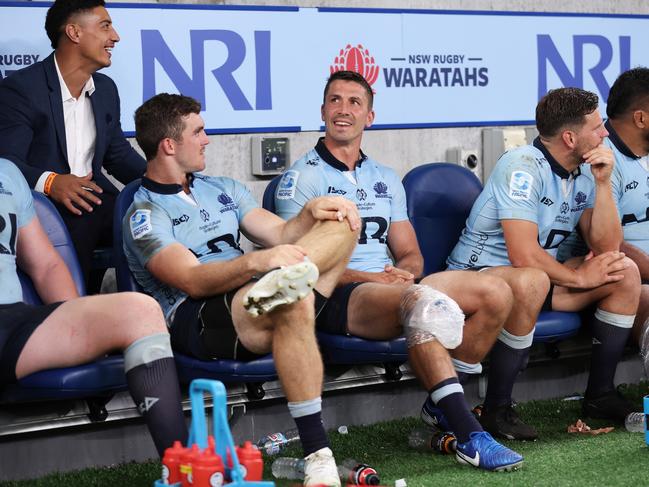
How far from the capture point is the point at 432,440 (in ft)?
13.2

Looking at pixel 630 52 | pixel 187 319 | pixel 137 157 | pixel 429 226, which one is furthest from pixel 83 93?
pixel 630 52

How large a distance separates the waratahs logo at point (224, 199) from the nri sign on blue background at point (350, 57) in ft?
2.34

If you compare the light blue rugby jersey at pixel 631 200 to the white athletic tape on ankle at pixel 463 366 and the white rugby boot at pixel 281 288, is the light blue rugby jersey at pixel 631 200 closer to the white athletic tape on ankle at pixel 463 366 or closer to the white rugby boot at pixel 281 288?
the white athletic tape on ankle at pixel 463 366

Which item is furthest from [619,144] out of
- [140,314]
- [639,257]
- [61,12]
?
[140,314]

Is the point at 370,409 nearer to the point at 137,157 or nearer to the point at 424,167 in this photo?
the point at 424,167

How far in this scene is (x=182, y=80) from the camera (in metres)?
4.68

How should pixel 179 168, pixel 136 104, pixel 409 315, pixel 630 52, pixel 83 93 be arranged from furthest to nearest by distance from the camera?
1. pixel 630 52
2. pixel 136 104
3. pixel 83 93
4. pixel 179 168
5. pixel 409 315

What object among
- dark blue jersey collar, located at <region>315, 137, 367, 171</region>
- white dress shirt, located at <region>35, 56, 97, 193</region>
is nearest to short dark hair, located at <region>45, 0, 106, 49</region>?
white dress shirt, located at <region>35, 56, 97, 193</region>

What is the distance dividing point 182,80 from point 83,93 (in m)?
0.49

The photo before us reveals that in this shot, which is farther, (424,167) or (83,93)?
(424,167)

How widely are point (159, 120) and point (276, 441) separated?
1137 mm

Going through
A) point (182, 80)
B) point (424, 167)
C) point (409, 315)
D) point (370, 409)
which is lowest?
point (370, 409)

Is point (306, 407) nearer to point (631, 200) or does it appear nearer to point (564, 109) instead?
point (564, 109)

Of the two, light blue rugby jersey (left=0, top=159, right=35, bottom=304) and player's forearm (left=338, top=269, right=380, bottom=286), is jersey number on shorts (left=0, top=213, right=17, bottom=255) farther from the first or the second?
player's forearm (left=338, top=269, right=380, bottom=286)
